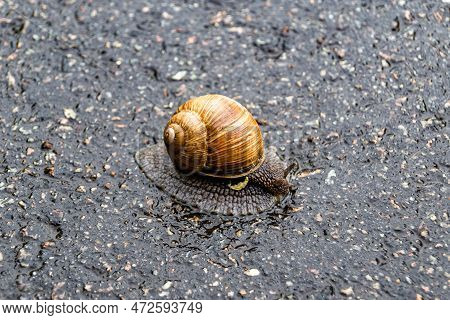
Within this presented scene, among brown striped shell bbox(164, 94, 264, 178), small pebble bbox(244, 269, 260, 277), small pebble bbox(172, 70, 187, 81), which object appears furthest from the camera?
small pebble bbox(172, 70, 187, 81)

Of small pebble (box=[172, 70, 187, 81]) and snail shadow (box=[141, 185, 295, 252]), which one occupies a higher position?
small pebble (box=[172, 70, 187, 81])

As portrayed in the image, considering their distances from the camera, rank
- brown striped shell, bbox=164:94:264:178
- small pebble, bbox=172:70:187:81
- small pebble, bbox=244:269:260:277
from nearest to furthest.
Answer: small pebble, bbox=244:269:260:277 < brown striped shell, bbox=164:94:264:178 < small pebble, bbox=172:70:187:81

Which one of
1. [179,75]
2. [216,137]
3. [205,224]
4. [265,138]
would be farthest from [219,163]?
[179,75]

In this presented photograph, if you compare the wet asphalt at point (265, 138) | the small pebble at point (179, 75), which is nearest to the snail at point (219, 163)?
the wet asphalt at point (265, 138)

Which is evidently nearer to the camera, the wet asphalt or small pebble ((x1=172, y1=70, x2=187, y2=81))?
the wet asphalt

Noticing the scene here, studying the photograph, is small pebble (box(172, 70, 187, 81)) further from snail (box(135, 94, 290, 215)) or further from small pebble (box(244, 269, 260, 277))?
small pebble (box(244, 269, 260, 277))

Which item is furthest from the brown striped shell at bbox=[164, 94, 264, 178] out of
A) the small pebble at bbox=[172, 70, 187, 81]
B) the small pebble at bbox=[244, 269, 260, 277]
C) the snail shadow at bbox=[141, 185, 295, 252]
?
the small pebble at bbox=[172, 70, 187, 81]

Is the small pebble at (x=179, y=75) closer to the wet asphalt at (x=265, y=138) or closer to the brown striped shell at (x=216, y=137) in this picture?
the wet asphalt at (x=265, y=138)
